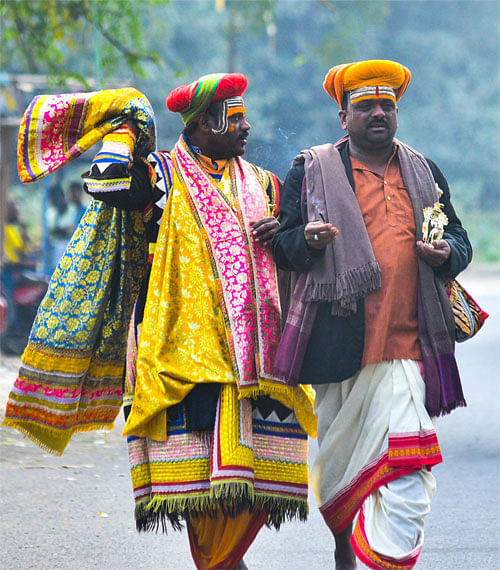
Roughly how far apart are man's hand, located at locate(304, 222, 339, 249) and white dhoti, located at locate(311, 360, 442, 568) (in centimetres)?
53

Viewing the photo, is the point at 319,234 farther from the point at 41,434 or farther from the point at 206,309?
the point at 41,434

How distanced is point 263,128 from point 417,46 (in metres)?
12.2

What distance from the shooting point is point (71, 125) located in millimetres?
4637

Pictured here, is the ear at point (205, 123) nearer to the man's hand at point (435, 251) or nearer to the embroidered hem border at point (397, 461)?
the man's hand at point (435, 251)

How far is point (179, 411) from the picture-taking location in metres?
4.42

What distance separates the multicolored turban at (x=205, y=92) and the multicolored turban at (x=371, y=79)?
1.40ft

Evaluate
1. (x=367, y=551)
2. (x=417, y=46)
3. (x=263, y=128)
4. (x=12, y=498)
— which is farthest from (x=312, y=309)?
(x=417, y=46)

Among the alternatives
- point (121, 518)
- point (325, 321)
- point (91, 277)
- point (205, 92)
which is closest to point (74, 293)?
point (91, 277)

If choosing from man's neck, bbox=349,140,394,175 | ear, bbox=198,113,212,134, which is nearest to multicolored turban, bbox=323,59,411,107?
man's neck, bbox=349,140,394,175

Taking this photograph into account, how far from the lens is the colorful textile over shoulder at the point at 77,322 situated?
4.75 meters

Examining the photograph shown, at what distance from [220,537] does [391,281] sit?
1220 mm

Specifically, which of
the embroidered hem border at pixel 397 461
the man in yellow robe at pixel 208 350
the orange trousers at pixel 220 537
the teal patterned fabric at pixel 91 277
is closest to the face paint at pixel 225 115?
the man in yellow robe at pixel 208 350

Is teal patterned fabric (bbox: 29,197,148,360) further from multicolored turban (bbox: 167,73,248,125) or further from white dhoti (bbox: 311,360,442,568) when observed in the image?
white dhoti (bbox: 311,360,442,568)

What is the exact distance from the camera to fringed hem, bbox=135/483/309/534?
4.34 m
